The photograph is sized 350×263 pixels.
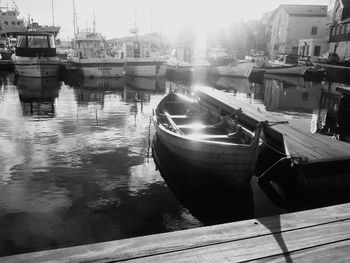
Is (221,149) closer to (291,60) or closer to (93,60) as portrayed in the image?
(93,60)

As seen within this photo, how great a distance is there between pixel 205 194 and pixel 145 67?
28657 mm

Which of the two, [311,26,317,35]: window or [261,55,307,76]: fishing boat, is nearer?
[261,55,307,76]: fishing boat

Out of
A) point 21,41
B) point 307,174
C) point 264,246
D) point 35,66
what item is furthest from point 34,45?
point 264,246

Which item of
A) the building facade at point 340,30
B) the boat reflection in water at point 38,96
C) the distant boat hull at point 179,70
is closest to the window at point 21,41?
the boat reflection in water at point 38,96

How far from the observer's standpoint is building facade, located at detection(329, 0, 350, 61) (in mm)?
45250

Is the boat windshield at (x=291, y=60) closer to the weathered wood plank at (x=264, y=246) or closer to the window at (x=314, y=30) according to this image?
the window at (x=314, y=30)

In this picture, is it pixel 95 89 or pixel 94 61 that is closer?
pixel 95 89

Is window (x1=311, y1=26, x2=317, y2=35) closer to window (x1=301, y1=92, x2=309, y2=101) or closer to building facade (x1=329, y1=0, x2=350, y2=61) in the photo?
building facade (x1=329, y1=0, x2=350, y2=61)

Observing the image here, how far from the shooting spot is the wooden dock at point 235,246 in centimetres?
331

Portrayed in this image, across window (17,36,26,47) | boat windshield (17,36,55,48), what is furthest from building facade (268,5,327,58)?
window (17,36,26,47)

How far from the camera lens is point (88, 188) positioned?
7660mm

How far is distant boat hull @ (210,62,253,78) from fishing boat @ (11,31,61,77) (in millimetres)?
18239

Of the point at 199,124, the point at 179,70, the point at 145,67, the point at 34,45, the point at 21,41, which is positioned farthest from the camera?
the point at 179,70

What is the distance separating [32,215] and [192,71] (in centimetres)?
3084
